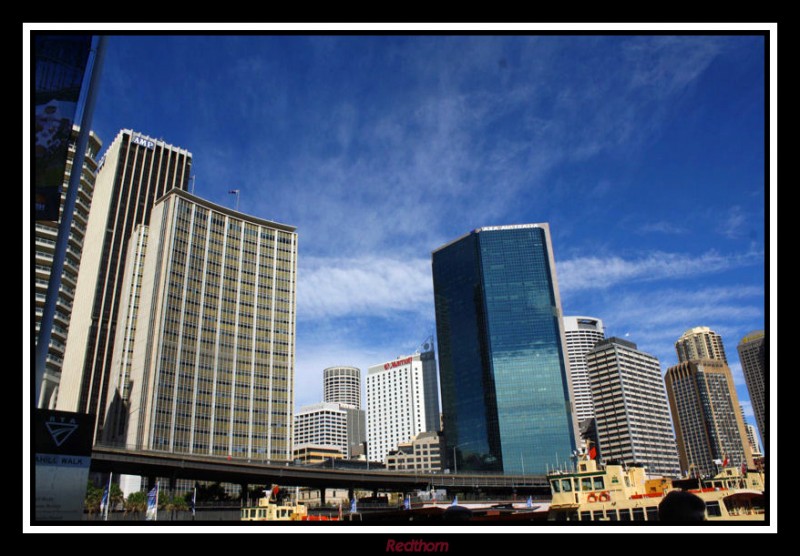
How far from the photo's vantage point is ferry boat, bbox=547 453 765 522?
26359 mm

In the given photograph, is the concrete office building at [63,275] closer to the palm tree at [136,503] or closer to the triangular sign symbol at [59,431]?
the palm tree at [136,503]

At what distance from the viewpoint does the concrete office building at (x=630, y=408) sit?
166375mm

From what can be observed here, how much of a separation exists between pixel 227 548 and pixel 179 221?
304ft

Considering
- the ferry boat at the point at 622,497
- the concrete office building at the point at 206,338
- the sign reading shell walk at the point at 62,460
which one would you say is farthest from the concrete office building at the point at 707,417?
the sign reading shell walk at the point at 62,460

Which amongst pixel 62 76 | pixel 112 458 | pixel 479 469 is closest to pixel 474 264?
pixel 479 469

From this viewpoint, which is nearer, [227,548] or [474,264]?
[227,548]

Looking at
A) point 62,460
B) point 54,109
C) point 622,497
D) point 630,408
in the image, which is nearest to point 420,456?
point 630,408

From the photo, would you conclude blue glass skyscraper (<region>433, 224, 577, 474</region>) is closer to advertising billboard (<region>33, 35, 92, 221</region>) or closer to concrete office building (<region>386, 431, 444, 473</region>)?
concrete office building (<region>386, 431, 444, 473</region>)

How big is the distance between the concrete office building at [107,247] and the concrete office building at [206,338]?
22.9 ft

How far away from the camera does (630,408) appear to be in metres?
168

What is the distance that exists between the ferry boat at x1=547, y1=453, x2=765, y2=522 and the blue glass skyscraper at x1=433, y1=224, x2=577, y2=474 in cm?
10827
